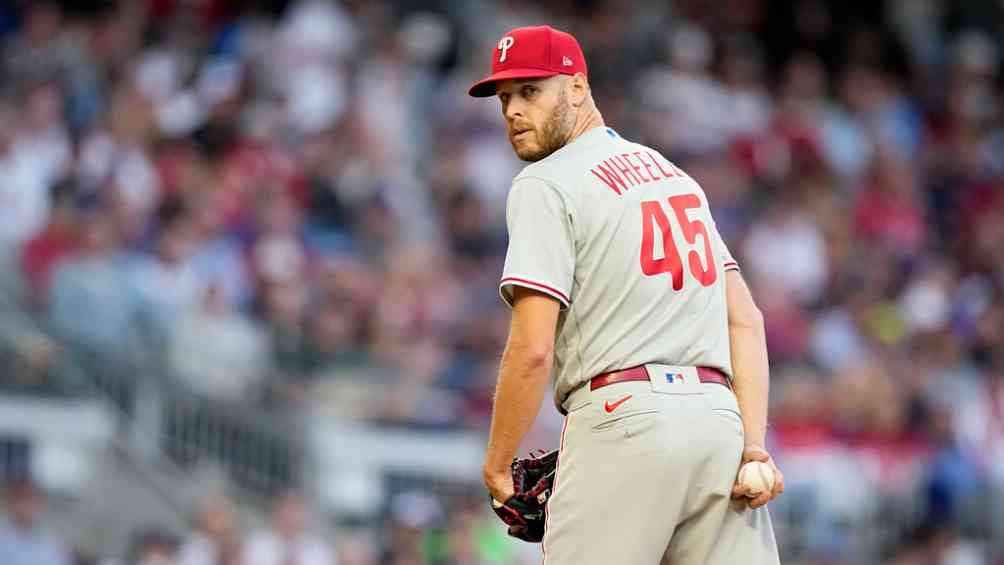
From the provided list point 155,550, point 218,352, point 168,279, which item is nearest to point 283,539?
point 155,550

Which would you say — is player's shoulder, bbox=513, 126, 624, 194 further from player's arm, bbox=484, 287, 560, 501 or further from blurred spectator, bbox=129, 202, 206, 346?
blurred spectator, bbox=129, 202, 206, 346

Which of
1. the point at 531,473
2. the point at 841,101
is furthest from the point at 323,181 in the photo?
the point at 531,473

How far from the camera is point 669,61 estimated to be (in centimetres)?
1422

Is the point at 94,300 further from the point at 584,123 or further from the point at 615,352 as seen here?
the point at 615,352

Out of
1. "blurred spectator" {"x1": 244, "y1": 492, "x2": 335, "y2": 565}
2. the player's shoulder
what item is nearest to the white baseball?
the player's shoulder

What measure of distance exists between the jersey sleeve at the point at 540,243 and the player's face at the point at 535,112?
0.19 metres

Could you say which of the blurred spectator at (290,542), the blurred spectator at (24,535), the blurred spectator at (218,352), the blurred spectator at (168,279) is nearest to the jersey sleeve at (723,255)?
the blurred spectator at (290,542)

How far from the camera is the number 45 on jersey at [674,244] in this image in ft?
13.9

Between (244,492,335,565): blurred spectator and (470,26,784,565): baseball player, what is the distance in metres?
5.37

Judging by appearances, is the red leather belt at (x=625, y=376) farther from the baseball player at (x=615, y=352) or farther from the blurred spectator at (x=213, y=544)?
the blurred spectator at (x=213, y=544)

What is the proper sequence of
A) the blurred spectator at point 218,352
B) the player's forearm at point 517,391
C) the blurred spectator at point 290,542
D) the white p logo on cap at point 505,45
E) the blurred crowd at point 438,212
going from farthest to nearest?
the blurred crowd at point 438,212 → the blurred spectator at point 218,352 → the blurred spectator at point 290,542 → the white p logo on cap at point 505,45 → the player's forearm at point 517,391

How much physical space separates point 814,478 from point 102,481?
4547 millimetres

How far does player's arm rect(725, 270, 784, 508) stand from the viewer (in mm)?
4348

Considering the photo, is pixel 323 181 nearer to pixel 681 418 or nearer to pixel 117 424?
pixel 117 424
